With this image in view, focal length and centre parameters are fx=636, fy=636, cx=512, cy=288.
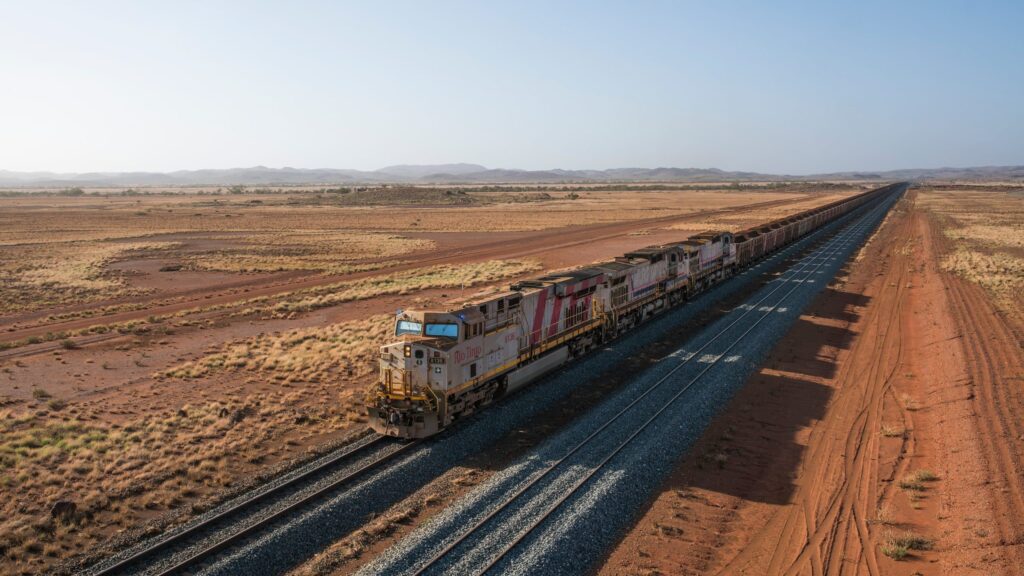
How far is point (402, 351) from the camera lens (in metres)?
19.0

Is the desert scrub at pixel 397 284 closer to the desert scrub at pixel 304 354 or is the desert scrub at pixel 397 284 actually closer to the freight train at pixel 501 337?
the desert scrub at pixel 304 354

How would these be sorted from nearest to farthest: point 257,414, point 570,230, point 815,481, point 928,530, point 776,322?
point 928,530
point 815,481
point 257,414
point 776,322
point 570,230

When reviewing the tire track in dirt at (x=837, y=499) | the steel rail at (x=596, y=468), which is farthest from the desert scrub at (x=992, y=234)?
the tire track in dirt at (x=837, y=499)

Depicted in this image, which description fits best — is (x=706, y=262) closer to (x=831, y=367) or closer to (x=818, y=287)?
(x=818, y=287)

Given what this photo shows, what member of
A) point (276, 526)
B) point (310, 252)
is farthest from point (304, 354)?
point (310, 252)

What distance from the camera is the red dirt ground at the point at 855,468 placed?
13.5 meters

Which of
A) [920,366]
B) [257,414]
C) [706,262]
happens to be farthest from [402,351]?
[706,262]

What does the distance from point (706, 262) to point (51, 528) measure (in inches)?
1472

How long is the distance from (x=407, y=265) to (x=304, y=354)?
31.9 metres

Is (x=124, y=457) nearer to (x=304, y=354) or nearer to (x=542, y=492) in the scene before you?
(x=304, y=354)

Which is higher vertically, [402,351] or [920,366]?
[402,351]

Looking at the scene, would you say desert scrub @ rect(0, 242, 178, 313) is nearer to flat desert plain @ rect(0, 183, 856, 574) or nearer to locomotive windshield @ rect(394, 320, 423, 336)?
flat desert plain @ rect(0, 183, 856, 574)

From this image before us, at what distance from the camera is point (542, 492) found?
51.3ft

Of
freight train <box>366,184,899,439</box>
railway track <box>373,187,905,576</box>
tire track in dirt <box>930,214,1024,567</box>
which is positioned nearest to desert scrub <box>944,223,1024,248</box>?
tire track in dirt <box>930,214,1024,567</box>
